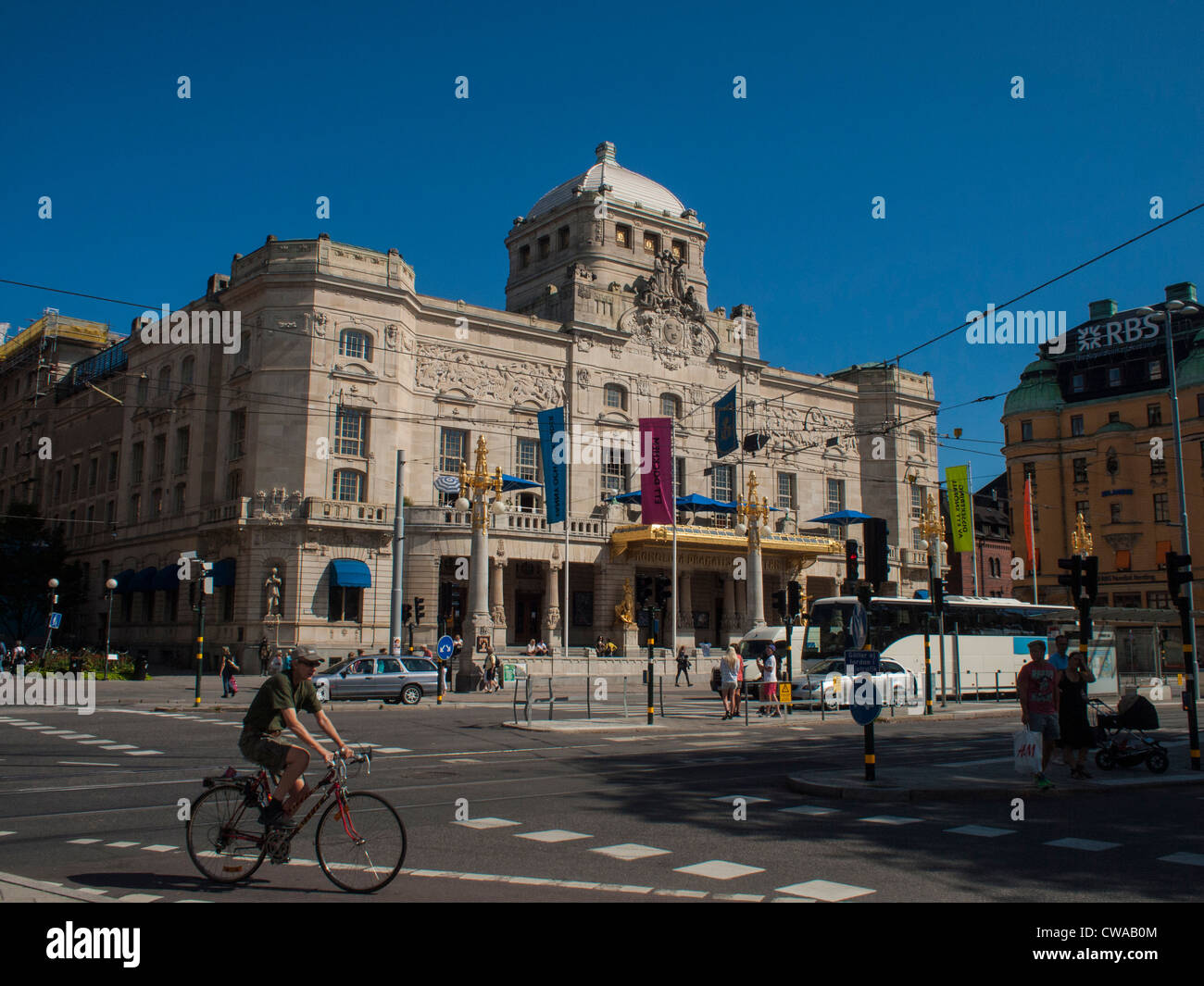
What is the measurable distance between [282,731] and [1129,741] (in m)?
13.4

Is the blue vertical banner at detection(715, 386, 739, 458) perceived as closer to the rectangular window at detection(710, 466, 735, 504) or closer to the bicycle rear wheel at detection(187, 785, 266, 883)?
the rectangular window at detection(710, 466, 735, 504)

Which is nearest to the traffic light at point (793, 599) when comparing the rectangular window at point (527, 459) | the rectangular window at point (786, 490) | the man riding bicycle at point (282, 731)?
the man riding bicycle at point (282, 731)

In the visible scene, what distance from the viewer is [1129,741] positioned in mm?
15430

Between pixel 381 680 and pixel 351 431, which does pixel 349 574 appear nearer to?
pixel 351 431

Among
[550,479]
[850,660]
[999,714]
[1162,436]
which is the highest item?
[1162,436]

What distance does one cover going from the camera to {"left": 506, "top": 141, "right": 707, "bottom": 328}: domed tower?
5756 centimetres

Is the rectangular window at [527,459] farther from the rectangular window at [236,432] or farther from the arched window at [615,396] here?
the rectangular window at [236,432]

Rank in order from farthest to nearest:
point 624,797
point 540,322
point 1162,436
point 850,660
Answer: point 1162,436
point 540,322
point 850,660
point 624,797

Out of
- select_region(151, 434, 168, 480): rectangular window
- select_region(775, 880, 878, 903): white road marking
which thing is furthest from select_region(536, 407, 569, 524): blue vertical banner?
select_region(775, 880, 878, 903): white road marking

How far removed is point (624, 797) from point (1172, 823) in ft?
20.1

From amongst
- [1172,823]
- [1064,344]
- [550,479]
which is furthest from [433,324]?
[1064,344]

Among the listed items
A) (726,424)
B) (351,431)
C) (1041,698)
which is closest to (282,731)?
(1041,698)

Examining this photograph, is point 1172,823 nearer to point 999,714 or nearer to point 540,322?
point 999,714
